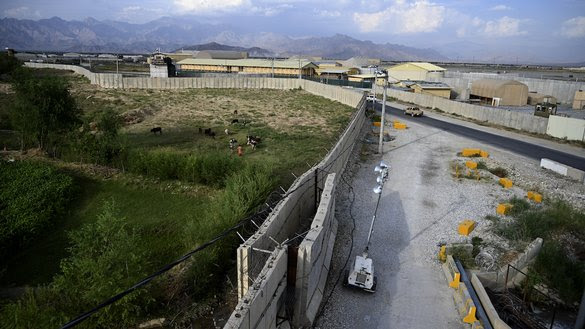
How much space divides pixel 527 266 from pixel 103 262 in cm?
1580

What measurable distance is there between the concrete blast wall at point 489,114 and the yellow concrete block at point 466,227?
87.6 ft

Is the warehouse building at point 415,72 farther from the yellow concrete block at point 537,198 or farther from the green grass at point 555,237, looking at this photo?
the green grass at point 555,237

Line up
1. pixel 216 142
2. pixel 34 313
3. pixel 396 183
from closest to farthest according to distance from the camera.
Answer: pixel 34 313, pixel 396 183, pixel 216 142

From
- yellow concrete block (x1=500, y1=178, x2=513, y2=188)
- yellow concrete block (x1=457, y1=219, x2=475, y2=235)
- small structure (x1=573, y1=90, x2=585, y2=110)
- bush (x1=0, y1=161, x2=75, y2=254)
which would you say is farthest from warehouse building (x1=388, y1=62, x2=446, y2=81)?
bush (x1=0, y1=161, x2=75, y2=254)

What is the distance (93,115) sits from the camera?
41625 millimetres

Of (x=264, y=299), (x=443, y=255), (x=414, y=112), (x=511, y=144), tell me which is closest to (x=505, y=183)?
(x=443, y=255)

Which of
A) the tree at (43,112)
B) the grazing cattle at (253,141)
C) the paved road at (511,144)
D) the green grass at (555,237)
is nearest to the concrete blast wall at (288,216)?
the grazing cattle at (253,141)

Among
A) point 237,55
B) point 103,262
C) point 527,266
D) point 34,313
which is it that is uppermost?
point 237,55

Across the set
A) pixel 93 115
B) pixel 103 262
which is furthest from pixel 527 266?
pixel 93 115

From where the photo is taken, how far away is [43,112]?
27094 millimetres

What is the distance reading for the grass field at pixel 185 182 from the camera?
15961mm

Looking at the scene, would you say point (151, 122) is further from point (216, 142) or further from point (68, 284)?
point (68, 284)

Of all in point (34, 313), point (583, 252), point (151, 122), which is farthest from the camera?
point (151, 122)

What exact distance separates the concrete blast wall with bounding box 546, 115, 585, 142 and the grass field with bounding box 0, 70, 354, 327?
1966 cm
